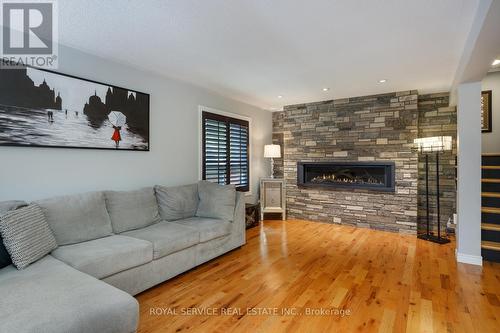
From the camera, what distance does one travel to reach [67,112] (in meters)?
2.70

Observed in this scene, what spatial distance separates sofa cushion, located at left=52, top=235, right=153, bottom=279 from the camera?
204 centimetres

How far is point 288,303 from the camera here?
227 centimetres

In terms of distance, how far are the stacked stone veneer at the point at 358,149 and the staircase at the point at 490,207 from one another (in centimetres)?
105

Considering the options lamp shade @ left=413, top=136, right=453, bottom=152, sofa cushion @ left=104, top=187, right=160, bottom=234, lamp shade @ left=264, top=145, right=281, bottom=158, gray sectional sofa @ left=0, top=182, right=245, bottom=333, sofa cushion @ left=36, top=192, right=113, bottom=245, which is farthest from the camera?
lamp shade @ left=264, top=145, right=281, bottom=158

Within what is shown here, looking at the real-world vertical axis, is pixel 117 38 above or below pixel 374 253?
above

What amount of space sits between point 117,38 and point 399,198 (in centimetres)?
475

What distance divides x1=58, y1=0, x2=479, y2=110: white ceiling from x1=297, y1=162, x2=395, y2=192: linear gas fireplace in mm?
1596

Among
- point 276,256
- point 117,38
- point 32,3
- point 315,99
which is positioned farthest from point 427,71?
point 32,3

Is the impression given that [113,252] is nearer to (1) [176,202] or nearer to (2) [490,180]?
(1) [176,202]

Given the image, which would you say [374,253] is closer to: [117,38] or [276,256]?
[276,256]

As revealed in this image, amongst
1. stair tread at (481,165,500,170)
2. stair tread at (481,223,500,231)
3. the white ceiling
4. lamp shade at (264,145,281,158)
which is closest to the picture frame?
the white ceiling

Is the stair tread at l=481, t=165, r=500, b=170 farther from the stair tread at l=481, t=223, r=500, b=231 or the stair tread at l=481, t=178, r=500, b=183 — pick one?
the stair tread at l=481, t=223, r=500, b=231

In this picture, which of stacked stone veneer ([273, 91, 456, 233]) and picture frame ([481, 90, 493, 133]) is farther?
stacked stone veneer ([273, 91, 456, 233])

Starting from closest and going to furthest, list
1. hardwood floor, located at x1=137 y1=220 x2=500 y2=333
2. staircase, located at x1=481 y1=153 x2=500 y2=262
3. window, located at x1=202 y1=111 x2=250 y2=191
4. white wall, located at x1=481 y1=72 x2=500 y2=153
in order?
hardwood floor, located at x1=137 y1=220 x2=500 y2=333, staircase, located at x1=481 y1=153 x2=500 y2=262, white wall, located at x1=481 y1=72 x2=500 y2=153, window, located at x1=202 y1=111 x2=250 y2=191
